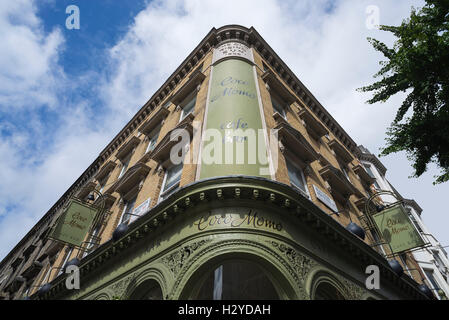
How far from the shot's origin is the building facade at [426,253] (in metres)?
19.1

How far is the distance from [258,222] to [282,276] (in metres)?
1.44

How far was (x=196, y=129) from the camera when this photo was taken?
464 inches

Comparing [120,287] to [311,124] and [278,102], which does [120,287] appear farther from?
[311,124]

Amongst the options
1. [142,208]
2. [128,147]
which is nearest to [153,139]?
[128,147]

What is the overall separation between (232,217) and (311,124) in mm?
12688

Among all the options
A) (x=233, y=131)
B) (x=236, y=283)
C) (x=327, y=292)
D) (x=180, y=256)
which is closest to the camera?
(x=180, y=256)

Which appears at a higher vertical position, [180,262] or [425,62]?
[425,62]

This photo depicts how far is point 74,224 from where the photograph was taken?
37.0 feet


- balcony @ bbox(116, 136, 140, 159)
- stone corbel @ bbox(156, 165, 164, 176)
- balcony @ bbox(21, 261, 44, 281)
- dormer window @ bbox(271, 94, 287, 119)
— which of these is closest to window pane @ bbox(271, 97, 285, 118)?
dormer window @ bbox(271, 94, 287, 119)

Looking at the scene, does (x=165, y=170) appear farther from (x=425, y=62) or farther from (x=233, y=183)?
(x=425, y=62)

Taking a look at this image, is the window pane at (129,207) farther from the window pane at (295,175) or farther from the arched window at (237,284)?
the window pane at (295,175)

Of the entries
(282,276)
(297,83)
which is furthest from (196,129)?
(297,83)

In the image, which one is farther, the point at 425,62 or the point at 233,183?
the point at 425,62

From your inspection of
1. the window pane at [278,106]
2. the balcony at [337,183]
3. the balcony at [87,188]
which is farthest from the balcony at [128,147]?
the balcony at [337,183]
